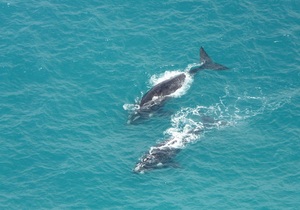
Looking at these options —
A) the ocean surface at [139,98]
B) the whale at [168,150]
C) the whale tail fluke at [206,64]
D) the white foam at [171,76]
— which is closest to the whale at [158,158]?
the whale at [168,150]

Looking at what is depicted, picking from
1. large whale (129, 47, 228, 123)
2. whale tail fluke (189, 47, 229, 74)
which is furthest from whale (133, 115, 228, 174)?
whale tail fluke (189, 47, 229, 74)

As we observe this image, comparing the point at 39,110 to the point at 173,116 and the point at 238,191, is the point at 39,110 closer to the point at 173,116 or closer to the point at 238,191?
the point at 173,116

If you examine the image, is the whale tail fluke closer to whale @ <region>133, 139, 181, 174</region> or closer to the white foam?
the white foam

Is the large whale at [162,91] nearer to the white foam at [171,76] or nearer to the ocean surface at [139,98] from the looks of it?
the white foam at [171,76]

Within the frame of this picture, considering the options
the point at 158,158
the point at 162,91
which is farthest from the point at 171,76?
the point at 158,158

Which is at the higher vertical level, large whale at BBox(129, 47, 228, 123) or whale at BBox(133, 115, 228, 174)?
large whale at BBox(129, 47, 228, 123)

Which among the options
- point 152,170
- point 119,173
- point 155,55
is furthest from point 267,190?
point 155,55

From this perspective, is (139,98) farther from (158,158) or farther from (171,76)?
(158,158)

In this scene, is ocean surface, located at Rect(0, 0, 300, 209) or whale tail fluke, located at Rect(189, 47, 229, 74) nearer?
ocean surface, located at Rect(0, 0, 300, 209)
